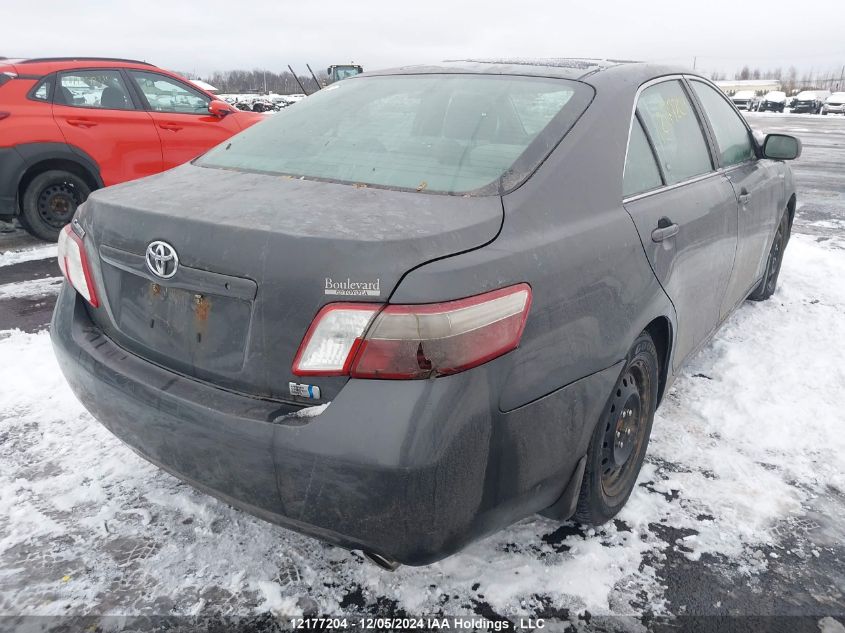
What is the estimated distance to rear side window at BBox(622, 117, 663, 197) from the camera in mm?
2293

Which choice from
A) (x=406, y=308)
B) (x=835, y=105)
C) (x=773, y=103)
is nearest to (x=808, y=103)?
(x=773, y=103)

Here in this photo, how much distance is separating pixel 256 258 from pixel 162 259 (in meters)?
0.33

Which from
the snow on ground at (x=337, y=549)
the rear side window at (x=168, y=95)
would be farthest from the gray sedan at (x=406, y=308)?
the rear side window at (x=168, y=95)

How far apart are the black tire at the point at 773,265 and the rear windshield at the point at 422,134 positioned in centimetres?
304

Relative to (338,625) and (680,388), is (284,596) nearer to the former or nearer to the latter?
(338,625)

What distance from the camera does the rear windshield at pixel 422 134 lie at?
6.76ft

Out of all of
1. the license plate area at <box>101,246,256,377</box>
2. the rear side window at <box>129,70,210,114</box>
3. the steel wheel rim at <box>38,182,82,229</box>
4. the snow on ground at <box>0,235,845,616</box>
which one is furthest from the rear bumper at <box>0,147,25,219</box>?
the license plate area at <box>101,246,256,377</box>

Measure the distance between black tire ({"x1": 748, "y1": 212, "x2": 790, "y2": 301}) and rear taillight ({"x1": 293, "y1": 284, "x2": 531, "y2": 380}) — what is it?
12.2 ft

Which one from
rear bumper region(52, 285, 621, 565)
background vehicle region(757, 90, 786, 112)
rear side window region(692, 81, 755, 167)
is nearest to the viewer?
rear bumper region(52, 285, 621, 565)

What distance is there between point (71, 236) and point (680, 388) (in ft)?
9.71

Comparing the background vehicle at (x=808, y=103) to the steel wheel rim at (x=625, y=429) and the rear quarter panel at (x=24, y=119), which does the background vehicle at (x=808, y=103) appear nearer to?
the rear quarter panel at (x=24, y=119)

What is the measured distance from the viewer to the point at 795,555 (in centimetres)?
224

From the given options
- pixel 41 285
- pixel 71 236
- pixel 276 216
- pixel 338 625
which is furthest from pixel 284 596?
pixel 41 285

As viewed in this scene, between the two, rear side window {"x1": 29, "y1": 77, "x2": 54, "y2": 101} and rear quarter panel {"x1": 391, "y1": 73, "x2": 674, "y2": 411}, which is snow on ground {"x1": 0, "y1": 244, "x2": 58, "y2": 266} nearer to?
rear side window {"x1": 29, "y1": 77, "x2": 54, "y2": 101}
